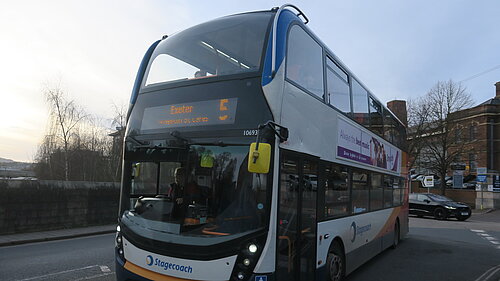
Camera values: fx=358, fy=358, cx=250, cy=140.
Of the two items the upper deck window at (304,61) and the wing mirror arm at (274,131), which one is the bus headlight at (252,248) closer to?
the wing mirror arm at (274,131)

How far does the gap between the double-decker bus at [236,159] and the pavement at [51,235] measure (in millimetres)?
8302

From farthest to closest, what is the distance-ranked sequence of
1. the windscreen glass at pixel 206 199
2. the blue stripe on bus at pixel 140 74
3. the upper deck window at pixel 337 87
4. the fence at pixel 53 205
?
the fence at pixel 53 205 → the upper deck window at pixel 337 87 → the blue stripe on bus at pixel 140 74 → the windscreen glass at pixel 206 199

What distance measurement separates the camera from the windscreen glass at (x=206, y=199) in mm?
4027

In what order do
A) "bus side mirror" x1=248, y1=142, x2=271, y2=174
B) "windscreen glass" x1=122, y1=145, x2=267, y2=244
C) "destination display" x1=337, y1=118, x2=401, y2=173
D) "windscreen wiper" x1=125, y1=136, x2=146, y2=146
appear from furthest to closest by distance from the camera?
"destination display" x1=337, y1=118, x2=401, y2=173 < "windscreen wiper" x1=125, y1=136, x2=146, y2=146 < "windscreen glass" x1=122, y1=145, x2=267, y2=244 < "bus side mirror" x1=248, y1=142, x2=271, y2=174

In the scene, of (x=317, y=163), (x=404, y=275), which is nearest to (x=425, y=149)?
(x=404, y=275)

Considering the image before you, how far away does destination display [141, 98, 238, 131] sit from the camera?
14.4ft

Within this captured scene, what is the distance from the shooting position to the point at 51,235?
12.1 metres

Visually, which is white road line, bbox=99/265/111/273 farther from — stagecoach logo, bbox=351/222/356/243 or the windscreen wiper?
stagecoach logo, bbox=351/222/356/243

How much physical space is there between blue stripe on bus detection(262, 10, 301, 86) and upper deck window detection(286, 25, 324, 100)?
15 cm

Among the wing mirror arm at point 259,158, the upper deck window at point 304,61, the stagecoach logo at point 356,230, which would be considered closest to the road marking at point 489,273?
the stagecoach logo at point 356,230

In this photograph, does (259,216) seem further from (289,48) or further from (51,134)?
(51,134)

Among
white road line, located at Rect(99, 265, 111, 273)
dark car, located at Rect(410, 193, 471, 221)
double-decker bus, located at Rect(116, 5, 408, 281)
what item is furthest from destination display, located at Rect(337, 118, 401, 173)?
dark car, located at Rect(410, 193, 471, 221)

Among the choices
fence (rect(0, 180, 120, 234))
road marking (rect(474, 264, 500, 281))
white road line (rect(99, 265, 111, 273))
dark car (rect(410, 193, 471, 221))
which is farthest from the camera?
dark car (rect(410, 193, 471, 221))

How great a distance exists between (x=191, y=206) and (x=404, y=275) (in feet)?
18.5
